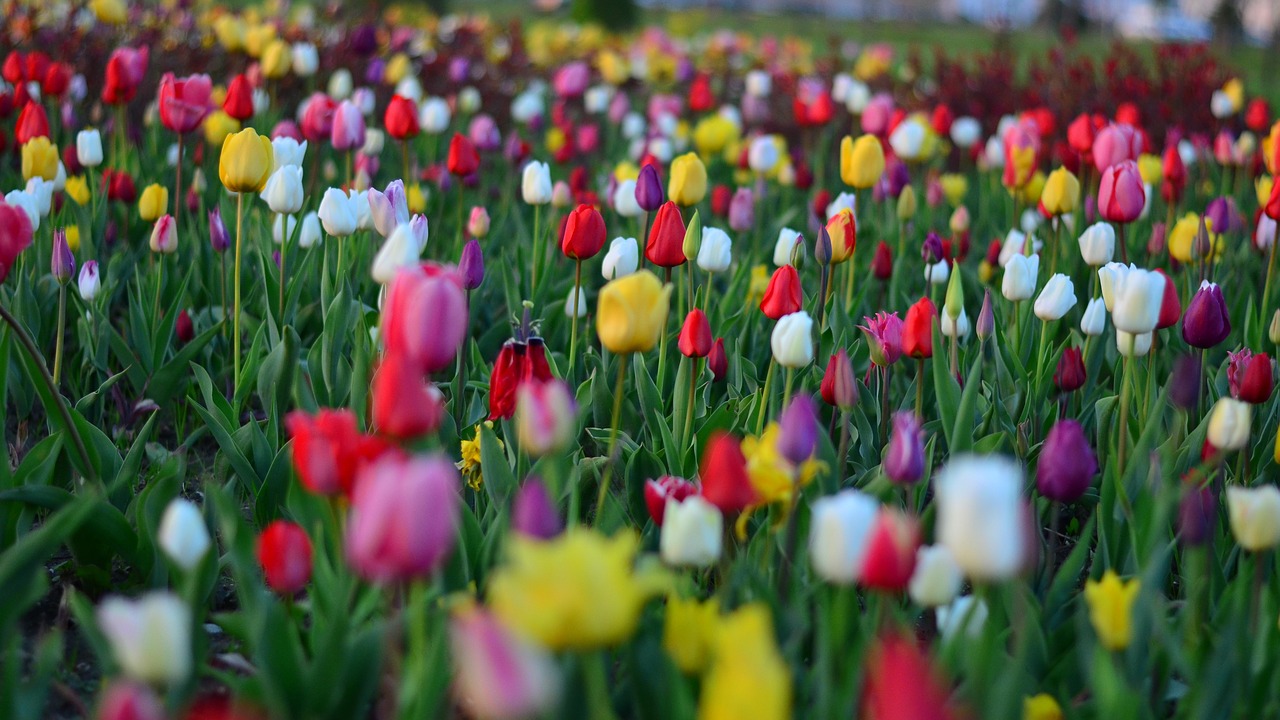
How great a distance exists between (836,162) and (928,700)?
5.55 meters

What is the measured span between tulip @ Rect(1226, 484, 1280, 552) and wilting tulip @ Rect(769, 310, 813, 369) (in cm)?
71

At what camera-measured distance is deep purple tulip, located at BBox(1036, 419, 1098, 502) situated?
5.49 feet

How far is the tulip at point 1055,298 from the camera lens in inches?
98.3

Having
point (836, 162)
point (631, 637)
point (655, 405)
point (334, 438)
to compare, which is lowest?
point (836, 162)

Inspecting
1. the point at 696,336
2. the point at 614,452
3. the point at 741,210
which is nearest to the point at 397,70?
the point at 741,210

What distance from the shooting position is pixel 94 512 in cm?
190

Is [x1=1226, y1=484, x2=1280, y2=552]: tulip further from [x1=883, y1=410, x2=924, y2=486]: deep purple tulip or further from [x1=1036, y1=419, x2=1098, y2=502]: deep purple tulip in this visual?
[x1=883, y1=410, x2=924, y2=486]: deep purple tulip

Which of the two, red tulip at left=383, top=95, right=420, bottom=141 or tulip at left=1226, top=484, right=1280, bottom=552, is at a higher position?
tulip at left=1226, top=484, right=1280, bottom=552

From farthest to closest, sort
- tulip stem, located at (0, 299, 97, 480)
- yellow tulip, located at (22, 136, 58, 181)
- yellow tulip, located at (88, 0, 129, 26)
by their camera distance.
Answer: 1. yellow tulip, located at (88, 0, 129, 26)
2. yellow tulip, located at (22, 136, 58, 181)
3. tulip stem, located at (0, 299, 97, 480)

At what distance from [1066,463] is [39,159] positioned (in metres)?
2.82

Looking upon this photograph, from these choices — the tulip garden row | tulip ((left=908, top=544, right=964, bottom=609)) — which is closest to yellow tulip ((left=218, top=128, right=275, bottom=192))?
the tulip garden row

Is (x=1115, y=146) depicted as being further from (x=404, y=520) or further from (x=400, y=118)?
(x=404, y=520)

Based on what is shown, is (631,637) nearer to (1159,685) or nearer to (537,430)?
(537,430)

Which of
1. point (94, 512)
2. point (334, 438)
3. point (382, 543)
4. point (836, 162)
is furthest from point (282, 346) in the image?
point (836, 162)
